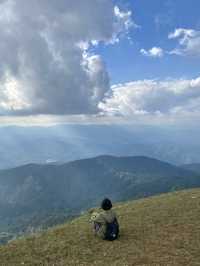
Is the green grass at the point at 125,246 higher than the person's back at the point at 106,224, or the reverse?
the person's back at the point at 106,224

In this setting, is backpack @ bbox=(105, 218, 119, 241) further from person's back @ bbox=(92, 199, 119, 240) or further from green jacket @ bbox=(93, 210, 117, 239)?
green jacket @ bbox=(93, 210, 117, 239)

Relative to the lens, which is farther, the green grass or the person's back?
the person's back

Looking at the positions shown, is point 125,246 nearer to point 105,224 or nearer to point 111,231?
point 111,231

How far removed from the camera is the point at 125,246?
957 inches

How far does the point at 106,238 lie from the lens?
25.8 m

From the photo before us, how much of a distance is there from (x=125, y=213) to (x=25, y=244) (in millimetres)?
13692

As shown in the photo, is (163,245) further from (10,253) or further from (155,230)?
(10,253)

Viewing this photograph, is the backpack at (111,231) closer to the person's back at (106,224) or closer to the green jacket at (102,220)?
the person's back at (106,224)

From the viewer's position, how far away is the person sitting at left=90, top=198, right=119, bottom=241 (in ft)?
84.6

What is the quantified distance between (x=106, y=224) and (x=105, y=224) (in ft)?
0.25

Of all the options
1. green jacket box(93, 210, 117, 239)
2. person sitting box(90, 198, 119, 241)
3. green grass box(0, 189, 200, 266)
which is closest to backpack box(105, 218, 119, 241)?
person sitting box(90, 198, 119, 241)

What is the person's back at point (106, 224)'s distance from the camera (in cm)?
2578

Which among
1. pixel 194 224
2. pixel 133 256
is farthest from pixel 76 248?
pixel 194 224

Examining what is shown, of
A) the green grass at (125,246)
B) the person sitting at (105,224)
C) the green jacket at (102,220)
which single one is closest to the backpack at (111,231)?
the person sitting at (105,224)
